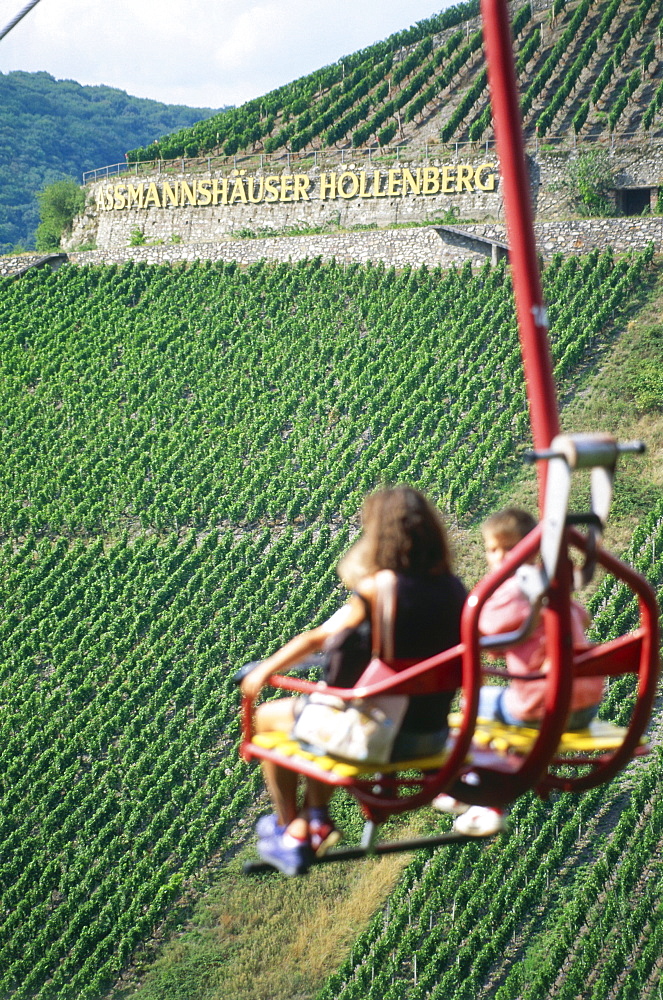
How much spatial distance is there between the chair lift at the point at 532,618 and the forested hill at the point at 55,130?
2547 inches

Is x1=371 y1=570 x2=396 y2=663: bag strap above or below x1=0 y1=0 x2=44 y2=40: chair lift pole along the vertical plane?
below

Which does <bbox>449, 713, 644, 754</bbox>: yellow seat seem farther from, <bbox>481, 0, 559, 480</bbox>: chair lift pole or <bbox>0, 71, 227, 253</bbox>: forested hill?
<bbox>0, 71, 227, 253</bbox>: forested hill

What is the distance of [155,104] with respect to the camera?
9462cm

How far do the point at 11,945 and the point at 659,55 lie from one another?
2380 cm

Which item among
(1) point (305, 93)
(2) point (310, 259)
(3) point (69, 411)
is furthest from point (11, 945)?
(1) point (305, 93)

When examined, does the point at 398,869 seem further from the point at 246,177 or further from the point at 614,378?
the point at 246,177

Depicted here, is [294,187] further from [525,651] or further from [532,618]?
[532,618]

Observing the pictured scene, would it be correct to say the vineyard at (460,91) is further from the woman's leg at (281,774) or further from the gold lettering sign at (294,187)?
the woman's leg at (281,774)

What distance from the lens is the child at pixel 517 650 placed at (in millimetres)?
3219

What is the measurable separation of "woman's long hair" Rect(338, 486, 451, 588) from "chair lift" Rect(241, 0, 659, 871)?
0.94 ft

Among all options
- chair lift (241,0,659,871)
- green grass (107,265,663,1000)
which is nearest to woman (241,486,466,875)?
chair lift (241,0,659,871)

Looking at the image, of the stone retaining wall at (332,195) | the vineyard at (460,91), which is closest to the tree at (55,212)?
the vineyard at (460,91)

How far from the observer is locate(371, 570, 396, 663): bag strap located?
127 inches

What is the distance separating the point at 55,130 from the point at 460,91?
183 feet
